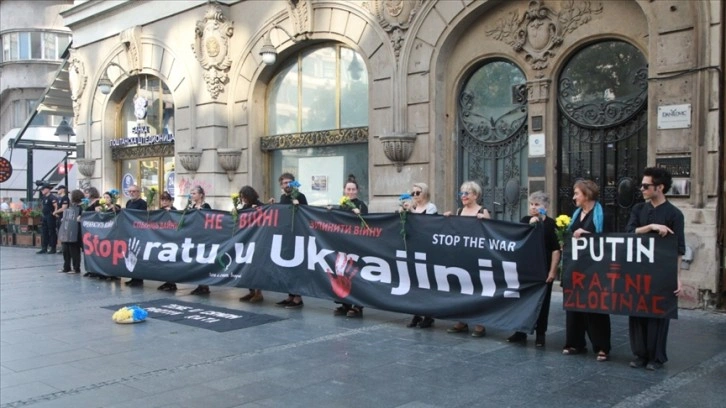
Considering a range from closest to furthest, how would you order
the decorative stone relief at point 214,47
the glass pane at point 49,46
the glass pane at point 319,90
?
the glass pane at point 319,90
the decorative stone relief at point 214,47
the glass pane at point 49,46

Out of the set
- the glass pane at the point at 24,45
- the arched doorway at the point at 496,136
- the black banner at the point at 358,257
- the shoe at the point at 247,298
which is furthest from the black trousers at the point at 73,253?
the glass pane at the point at 24,45

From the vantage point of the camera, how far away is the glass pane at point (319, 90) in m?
15.7

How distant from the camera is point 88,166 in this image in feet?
73.1

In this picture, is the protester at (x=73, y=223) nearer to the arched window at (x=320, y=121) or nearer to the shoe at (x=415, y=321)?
the arched window at (x=320, y=121)

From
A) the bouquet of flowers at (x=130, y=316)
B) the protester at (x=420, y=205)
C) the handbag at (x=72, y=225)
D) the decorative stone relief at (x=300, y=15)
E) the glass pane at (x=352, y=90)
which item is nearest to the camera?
the protester at (x=420, y=205)

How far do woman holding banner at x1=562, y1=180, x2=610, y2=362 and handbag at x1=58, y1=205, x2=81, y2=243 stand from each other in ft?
35.7

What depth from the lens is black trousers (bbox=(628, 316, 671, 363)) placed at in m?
6.53

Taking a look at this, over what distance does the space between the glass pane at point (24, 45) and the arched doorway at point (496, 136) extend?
117ft

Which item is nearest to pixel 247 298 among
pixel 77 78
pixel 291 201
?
pixel 291 201

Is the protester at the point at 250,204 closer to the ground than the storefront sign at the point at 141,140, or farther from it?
closer to the ground

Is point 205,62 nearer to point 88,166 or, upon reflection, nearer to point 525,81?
point 88,166

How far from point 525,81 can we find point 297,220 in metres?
5.01

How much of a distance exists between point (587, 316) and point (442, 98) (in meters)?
6.82

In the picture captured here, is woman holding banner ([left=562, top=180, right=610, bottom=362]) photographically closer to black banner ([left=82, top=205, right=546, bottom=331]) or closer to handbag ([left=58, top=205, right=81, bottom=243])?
black banner ([left=82, top=205, right=546, bottom=331])
